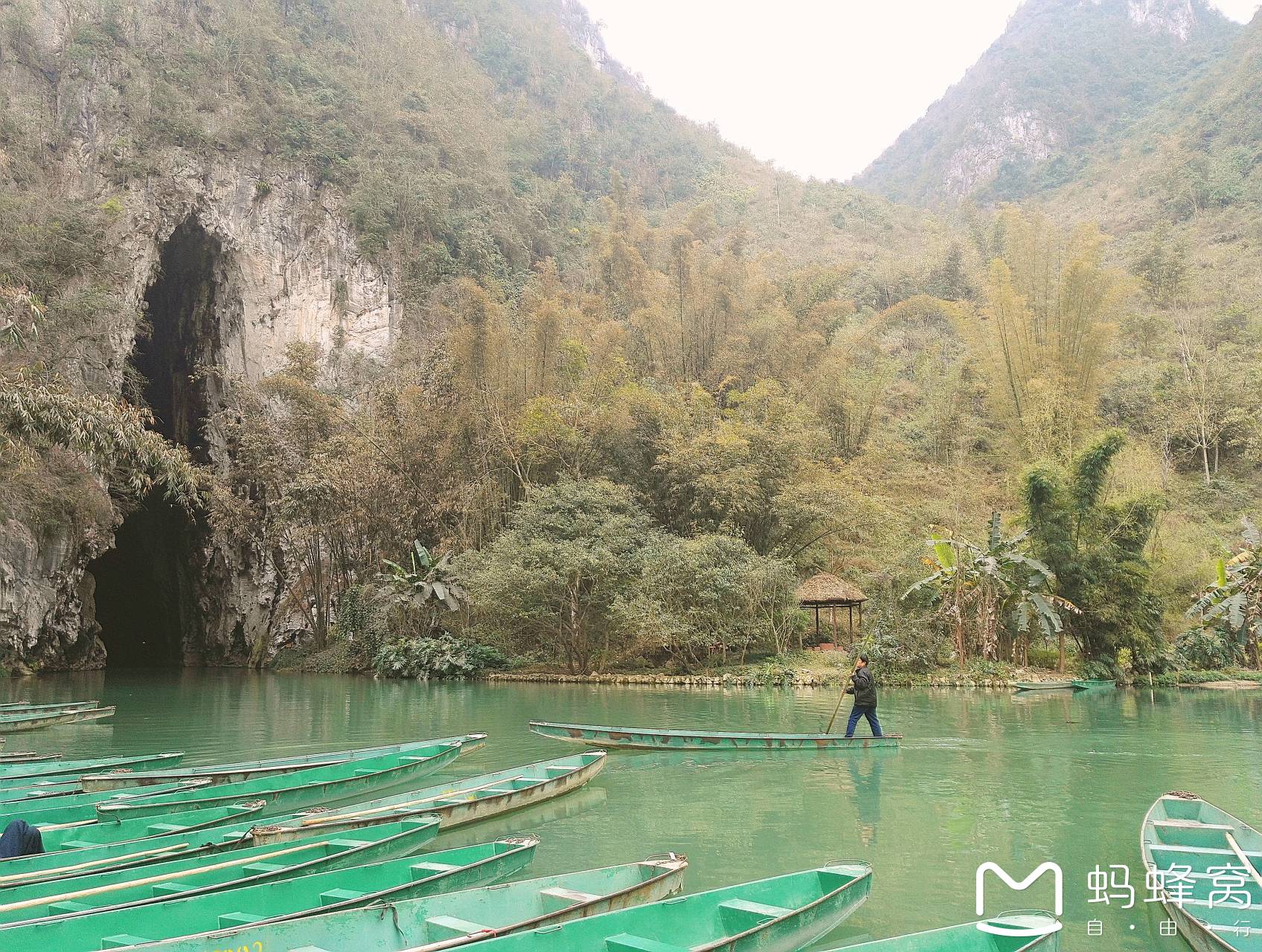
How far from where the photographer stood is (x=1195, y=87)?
5153 centimetres

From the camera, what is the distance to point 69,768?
7949 millimetres

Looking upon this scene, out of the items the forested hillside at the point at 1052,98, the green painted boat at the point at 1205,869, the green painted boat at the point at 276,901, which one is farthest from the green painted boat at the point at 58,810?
the forested hillside at the point at 1052,98

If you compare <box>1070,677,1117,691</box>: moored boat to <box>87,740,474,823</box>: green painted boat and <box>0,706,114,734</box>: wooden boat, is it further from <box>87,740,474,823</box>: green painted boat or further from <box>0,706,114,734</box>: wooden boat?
<box>0,706,114,734</box>: wooden boat

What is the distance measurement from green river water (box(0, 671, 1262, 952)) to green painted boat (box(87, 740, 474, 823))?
65cm

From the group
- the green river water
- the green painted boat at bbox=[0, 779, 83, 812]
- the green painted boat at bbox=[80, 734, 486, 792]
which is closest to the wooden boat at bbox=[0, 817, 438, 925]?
the green river water

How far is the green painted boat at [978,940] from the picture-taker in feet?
10.5

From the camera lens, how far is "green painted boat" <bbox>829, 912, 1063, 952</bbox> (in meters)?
3.20

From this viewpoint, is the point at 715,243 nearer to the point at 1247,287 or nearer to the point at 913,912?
the point at 1247,287

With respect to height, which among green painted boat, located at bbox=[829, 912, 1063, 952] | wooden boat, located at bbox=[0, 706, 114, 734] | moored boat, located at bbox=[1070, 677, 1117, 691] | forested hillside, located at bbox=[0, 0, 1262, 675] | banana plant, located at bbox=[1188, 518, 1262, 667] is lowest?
moored boat, located at bbox=[1070, 677, 1117, 691]

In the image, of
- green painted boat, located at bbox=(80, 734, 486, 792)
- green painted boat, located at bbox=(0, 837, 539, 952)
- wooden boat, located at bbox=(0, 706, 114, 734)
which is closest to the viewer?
green painted boat, located at bbox=(0, 837, 539, 952)

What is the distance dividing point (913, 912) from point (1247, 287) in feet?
117

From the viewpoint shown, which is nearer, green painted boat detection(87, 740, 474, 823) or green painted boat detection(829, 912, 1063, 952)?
green painted boat detection(829, 912, 1063, 952)

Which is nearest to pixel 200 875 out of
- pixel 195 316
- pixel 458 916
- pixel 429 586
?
pixel 458 916

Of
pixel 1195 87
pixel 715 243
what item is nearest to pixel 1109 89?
pixel 1195 87
